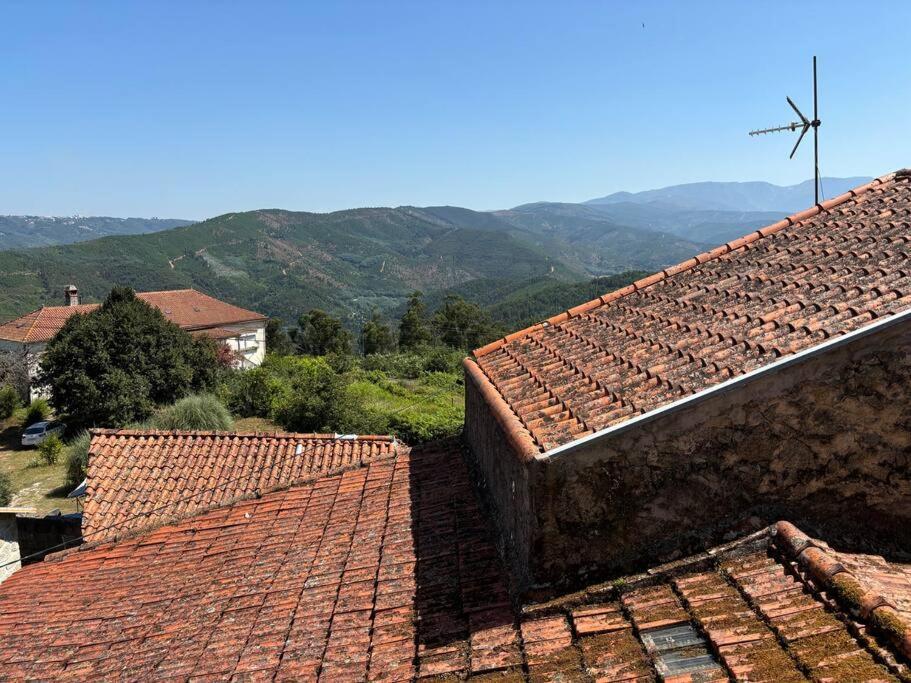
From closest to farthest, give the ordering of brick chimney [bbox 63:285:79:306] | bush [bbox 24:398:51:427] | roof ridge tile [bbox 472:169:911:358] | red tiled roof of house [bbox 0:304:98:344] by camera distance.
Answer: roof ridge tile [bbox 472:169:911:358], bush [bbox 24:398:51:427], red tiled roof of house [bbox 0:304:98:344], brick chimney [bbox 63:285:79:306]

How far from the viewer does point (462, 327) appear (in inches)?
2338

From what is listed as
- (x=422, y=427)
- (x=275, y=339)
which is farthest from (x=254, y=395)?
(x=275, y=339)

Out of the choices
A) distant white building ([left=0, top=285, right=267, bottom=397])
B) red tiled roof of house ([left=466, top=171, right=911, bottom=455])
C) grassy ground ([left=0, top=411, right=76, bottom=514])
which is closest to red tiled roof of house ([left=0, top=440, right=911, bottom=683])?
red tiled roof of house ([left=466, top=171, right=911, bottom=455])

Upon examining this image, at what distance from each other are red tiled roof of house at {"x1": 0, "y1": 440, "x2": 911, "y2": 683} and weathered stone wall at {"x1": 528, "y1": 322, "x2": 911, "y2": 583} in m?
0.23

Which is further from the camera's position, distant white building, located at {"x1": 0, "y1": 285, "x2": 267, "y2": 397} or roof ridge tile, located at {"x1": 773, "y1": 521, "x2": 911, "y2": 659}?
distant white building, located at {"x1": 0, "y1": 285, "x2": 267, "y2": 397}

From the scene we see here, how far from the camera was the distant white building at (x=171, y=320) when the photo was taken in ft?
120

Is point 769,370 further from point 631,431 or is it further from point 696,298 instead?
point 696,298

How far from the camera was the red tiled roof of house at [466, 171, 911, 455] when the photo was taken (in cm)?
412

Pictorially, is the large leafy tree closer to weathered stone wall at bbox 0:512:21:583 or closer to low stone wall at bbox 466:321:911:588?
weathered stone wall at bbox 0:512:21:583

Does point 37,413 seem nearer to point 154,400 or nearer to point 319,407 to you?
point 154,400

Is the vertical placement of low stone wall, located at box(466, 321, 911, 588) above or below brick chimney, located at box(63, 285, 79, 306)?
below

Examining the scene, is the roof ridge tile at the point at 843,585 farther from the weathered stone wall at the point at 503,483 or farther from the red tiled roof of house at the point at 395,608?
the weathered stone wall at the point at 503,483

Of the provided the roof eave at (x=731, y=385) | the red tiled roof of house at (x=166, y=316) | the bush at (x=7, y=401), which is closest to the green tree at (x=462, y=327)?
the red tiled roof of house at (x=166, y=316)

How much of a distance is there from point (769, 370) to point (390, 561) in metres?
3.28
